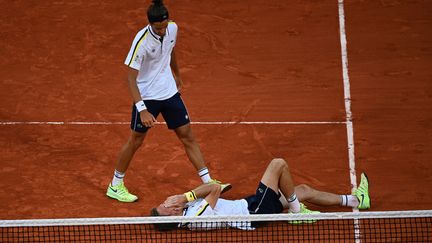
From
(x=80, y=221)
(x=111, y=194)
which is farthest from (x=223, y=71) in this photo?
(x=80, y=221)

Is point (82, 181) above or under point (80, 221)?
under

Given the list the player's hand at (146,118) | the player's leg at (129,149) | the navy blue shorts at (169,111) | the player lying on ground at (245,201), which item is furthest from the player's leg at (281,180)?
the player's leg at (129,149)

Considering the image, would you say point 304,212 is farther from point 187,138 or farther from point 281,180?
point 187,138

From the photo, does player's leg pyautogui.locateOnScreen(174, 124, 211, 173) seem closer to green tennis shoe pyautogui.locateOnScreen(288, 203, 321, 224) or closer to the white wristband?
the white wristband

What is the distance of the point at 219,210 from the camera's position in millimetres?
9875

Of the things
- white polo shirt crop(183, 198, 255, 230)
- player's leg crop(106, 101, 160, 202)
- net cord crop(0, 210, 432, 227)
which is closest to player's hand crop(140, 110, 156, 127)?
player's leg crop(106, 101, 160, 202)

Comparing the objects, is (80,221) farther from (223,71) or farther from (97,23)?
(97,23)

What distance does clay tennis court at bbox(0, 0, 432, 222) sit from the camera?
10.9m

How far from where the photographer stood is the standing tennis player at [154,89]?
969 cm

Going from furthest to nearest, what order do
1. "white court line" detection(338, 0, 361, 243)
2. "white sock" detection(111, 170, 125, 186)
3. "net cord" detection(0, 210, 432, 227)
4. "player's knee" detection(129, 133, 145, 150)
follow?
"white court line" detection(338, 0, 361, 243) < "white sock" detection(111, 170, 125, 186) < "player's knee" detection(129, 133, 145, 150) < "net cord" detection(0, 210, 432, 227)

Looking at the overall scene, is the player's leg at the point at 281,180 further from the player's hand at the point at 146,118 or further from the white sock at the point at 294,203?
the player's hand at the point at 146,118

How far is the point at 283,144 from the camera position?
38.1 ft

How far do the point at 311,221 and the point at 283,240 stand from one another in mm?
462

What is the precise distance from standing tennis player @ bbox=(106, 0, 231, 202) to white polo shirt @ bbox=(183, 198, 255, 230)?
1.43 ft
